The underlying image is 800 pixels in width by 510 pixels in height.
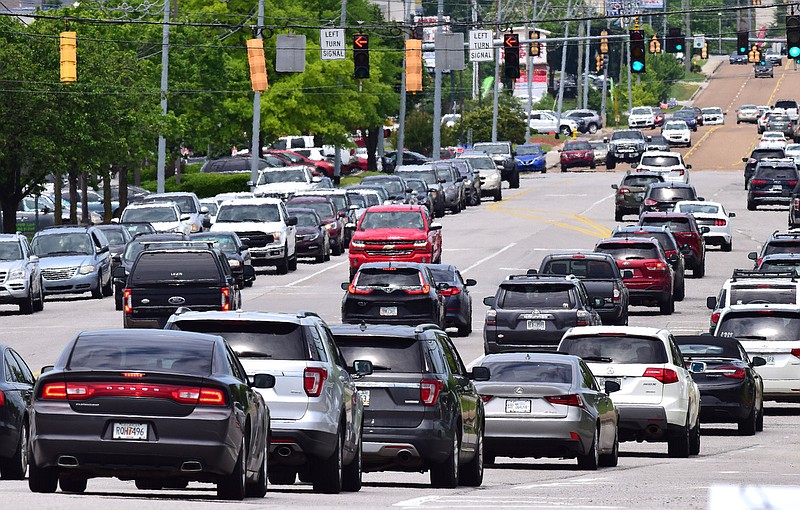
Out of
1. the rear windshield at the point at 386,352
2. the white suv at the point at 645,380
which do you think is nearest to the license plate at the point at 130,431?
the rear windshield at the point at 386,352

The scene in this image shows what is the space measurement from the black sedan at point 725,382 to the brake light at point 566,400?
5396 mm

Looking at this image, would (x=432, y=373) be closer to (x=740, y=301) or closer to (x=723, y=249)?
(x=740, y=301)

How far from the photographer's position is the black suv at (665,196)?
5662cm

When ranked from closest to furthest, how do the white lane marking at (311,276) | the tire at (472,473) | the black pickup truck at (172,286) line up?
the tire at (472,473), the black pickup truck at (172,286), the white lane marking at (311,276)

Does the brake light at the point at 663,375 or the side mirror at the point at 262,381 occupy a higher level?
the side mirror at the point at 262,381

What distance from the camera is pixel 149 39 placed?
236 feet

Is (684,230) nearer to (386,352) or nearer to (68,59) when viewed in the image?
(68,59)

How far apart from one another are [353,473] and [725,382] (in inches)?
403

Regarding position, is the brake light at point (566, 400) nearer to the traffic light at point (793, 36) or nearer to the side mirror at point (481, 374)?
the side mirror at point (481, 374)

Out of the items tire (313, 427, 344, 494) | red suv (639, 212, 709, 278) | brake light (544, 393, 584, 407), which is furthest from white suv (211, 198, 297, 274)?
tire (313, 427, 344, 494)

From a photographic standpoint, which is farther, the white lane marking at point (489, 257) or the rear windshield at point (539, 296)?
the white lane marking at point (489, 257)

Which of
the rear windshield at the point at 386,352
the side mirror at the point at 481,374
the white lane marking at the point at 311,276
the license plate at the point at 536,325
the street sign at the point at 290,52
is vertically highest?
the street sign at the point at 290,52

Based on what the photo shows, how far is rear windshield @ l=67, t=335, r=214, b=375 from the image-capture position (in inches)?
519

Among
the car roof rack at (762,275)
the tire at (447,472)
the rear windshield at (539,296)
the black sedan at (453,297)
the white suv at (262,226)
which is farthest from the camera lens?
the white suv at (262,226)
